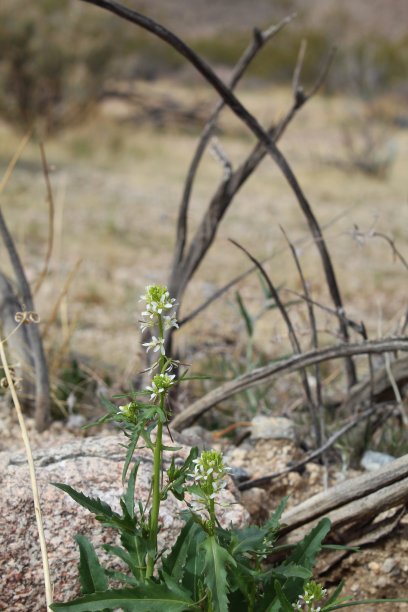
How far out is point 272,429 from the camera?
1802mm

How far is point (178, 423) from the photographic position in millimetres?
1656

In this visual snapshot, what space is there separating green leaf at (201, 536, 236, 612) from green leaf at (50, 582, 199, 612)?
65 millimetres

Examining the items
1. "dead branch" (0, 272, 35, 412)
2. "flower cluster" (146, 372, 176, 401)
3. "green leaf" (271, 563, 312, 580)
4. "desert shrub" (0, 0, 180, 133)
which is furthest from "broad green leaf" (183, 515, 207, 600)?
"desert shrub" (0, 0, 180, 133)

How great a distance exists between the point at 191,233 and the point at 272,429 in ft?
10.1

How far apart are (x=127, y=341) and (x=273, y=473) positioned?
5.13ft

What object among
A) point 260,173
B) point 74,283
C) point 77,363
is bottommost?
point 77,363

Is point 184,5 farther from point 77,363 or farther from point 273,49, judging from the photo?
point 77,363

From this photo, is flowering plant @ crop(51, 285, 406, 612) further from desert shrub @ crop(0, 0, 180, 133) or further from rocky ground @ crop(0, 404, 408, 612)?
desert shrub @ crop(0, 0, 180, 133)

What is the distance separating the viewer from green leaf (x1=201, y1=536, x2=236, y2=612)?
3.08 feet

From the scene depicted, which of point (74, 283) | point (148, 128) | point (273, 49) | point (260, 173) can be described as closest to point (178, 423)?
point (74, 283)

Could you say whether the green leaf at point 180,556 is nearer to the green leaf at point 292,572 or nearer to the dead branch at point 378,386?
the green leaf at point 292,572

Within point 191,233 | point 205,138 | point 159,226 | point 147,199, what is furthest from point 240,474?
point 147,199

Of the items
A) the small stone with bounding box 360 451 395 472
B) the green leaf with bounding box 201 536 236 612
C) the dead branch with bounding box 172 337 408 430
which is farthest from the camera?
the small stone with bounding box 360 451 395 472

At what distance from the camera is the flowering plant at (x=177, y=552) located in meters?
0.98
